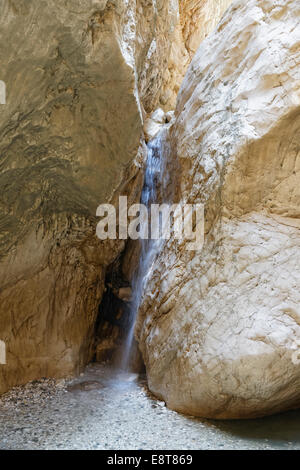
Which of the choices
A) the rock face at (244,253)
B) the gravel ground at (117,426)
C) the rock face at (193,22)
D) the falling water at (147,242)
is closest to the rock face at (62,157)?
the falling water at (147,242)

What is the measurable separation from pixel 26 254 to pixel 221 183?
2684 millimetres

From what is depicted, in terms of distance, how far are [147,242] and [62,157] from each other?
92.3 inches

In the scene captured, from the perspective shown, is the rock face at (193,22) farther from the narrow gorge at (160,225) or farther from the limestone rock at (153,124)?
the narrow gorge at (160,225)

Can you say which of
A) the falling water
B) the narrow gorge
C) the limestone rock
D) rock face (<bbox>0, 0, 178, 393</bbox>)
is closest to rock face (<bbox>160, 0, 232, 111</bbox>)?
the limestone rock

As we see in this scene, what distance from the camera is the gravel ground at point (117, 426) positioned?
9.90 feet

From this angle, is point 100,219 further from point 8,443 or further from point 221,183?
point 8,443

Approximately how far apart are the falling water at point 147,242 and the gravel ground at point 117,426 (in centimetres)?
162

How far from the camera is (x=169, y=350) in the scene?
4.09 metres

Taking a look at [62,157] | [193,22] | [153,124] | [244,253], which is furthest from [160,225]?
[193,22]

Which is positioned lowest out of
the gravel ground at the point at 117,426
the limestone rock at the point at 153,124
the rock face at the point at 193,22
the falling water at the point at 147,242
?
the gravel ground at the point at 117,426

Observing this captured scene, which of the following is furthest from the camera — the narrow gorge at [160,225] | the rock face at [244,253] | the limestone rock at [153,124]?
the limestone rock at [153,124]

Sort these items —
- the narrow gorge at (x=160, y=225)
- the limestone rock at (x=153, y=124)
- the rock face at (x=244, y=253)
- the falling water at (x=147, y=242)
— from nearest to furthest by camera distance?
the narrow gorge at (x=160, y=225) → the rock face at (x=244, y=253) → the falling water at (x=147, y=242) → the limestone rock at (x=153, y=124)

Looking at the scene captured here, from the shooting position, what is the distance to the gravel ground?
9.90ft

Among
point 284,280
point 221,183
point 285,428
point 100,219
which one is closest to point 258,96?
point 221,183
